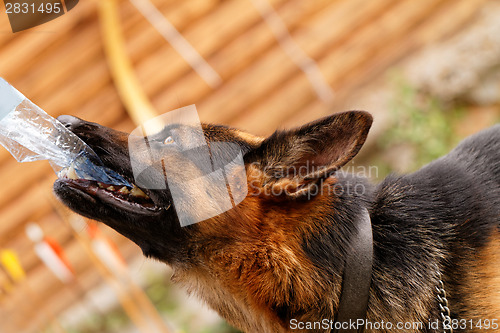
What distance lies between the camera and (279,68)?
6.71 metres

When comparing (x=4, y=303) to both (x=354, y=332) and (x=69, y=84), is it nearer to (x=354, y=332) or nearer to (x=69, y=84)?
(x=69, y=84)

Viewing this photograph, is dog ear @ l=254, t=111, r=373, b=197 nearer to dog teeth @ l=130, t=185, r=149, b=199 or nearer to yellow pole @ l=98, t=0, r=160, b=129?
dog teeth @ l=130, t=185, r=149, b=199

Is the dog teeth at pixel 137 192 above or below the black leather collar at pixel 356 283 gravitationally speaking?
above

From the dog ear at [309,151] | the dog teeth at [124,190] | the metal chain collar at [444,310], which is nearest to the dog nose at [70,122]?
the dog teeth at [124,190]

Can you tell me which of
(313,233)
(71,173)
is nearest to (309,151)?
(313,233)

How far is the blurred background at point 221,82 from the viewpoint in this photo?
19.5ft

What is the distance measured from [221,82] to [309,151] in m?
4.31

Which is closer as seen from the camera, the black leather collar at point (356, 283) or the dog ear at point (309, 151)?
the dog ear at point (309, 151)

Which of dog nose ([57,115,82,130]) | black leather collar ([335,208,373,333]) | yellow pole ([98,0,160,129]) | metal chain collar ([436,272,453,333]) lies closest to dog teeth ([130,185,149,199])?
dog nose ([57,115,82,130])

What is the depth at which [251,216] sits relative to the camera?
2551 millimetres

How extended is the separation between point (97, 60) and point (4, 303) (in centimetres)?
317

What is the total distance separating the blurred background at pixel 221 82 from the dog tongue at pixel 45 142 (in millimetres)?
3262

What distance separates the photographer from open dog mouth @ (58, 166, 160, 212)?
2609 millimetres

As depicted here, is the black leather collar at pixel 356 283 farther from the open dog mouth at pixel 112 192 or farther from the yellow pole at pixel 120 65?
the yellow pole at pixel 120 65
